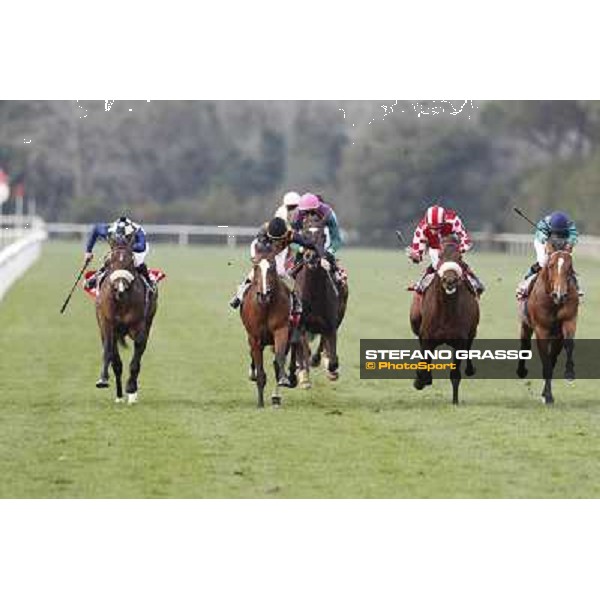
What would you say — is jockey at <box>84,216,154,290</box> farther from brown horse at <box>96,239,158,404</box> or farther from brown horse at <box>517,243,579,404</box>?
brown horse at <box>517,243,579,404</box>

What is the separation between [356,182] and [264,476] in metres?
55.4

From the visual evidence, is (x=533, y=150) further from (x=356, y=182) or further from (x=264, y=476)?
(x=264, y=476)

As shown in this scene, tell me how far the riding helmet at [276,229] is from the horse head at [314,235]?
1368 mm

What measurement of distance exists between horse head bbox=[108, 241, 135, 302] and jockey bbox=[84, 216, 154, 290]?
83mm

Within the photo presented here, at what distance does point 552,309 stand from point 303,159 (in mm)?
65105

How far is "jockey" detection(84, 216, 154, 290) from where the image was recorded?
53.7 feet

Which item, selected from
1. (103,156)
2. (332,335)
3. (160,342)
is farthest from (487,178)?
(332,335)

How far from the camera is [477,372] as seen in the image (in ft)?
65.9

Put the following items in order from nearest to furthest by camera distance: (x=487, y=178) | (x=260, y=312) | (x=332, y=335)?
(x=260, y=312)
(x=332, y=335)
(x=487, y=178)

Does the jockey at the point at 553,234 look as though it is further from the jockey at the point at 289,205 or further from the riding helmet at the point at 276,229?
the riding helmet at the point at 276,229

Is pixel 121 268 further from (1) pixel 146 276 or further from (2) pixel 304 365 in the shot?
(2) pixel 304 365

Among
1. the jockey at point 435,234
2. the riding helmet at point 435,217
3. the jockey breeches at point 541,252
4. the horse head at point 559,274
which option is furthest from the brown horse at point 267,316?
the jockey breeches at point 541,252
